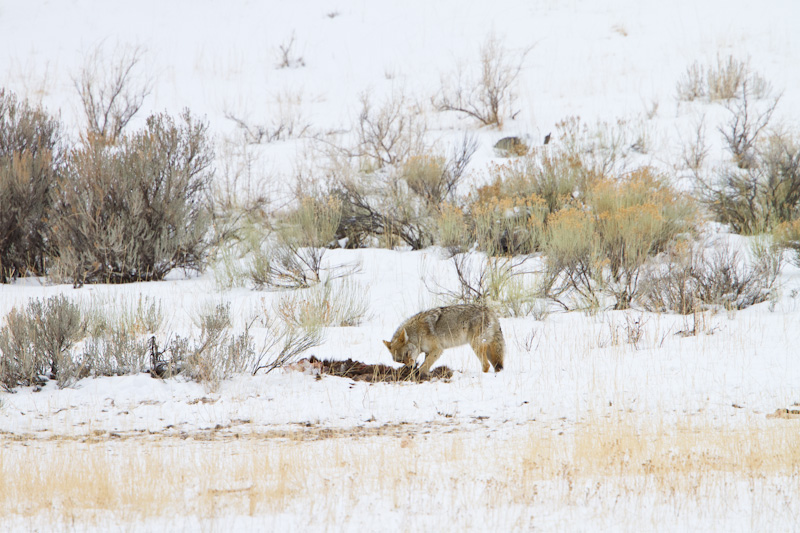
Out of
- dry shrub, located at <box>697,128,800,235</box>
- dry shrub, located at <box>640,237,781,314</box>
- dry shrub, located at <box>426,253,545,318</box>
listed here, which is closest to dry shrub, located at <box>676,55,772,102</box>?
dry shrub, located at <box>697,128,800,235</box>

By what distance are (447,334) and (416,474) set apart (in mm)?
2648

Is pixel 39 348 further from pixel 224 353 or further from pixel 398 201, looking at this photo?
pixel 398 201

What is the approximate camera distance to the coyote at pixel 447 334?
663 centimetres

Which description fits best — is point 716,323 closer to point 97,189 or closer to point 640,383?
point 640,383

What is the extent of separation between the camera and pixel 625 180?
13352 mm

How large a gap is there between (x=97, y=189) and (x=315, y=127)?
10218 millimetres

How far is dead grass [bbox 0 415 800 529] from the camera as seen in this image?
356cm

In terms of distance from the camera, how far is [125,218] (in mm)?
12297

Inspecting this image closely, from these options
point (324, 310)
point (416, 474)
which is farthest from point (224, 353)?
point (416, 474)

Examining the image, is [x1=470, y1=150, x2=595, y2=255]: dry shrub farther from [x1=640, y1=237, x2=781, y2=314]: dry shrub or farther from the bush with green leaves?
the bush with green leaves

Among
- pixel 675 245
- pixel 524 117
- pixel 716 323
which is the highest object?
pixel 524 117

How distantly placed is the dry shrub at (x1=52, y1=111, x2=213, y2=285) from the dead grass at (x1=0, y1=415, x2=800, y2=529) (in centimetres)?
760

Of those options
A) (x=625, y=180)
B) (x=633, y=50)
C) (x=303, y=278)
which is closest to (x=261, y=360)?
(x=303, y=278)

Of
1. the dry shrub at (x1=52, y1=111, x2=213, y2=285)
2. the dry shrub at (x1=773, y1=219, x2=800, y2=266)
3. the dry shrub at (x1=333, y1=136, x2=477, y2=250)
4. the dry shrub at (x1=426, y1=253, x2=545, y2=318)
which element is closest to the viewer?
the dry shrub at (x1=426, y1=253, x2=545, y2=318)
